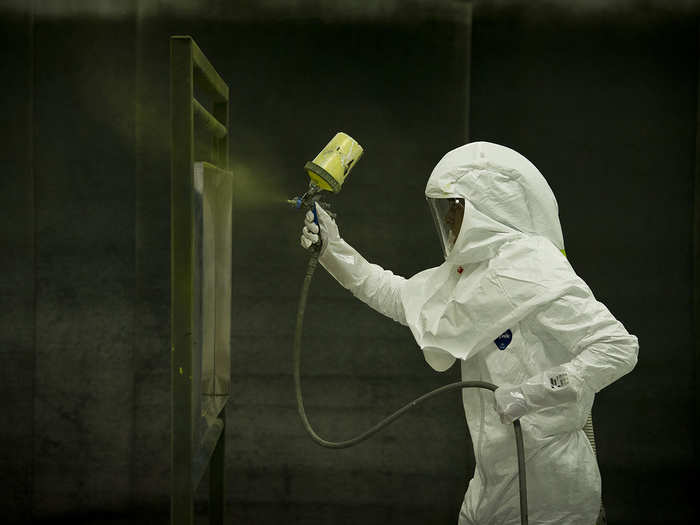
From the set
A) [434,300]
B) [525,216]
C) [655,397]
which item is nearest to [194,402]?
[434,300]

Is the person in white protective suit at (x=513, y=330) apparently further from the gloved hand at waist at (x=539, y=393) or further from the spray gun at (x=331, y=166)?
the spray gun at (x=331, y=166)

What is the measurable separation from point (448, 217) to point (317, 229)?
1.14 ft

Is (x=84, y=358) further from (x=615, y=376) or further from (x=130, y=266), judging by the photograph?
(x=615, y=376)

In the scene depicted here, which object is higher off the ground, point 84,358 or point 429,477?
point 84,358

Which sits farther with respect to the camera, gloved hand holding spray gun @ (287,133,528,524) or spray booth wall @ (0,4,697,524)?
spray booth wall @ (0,4,697,524)

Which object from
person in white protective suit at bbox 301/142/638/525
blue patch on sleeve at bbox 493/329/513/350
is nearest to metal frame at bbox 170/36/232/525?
person in white protective suit at bbox 301/142/638/525

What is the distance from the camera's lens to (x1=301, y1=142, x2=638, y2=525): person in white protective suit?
5.09ft

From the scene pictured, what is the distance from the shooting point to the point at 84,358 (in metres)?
2.50

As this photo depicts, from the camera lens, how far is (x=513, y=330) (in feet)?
5.40

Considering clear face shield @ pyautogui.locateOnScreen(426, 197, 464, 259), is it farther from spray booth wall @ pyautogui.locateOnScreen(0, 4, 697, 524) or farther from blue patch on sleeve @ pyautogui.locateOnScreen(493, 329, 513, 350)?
spray booth wall @ pyautogui.locateOnScreen(0, 4, 697, 524)

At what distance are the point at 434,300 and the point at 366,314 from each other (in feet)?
2.67

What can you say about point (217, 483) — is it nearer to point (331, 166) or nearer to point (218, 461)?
point (218, 461)

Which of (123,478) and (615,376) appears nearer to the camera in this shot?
(615,376)

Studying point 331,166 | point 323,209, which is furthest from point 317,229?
point 331,166
